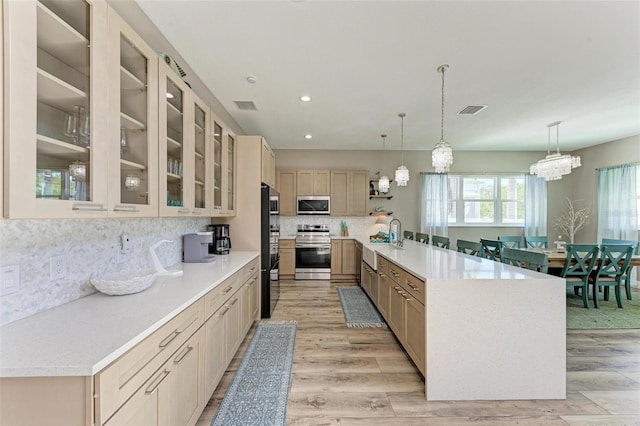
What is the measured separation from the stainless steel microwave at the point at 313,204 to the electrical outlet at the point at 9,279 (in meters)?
4.88

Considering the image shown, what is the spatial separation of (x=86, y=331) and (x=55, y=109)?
0.91 meters

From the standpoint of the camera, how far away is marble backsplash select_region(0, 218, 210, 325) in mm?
1218

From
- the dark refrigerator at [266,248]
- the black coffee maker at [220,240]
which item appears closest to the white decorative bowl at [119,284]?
the black coffee maker at [220,240]

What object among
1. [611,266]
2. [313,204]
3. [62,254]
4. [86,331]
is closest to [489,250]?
[611,266]

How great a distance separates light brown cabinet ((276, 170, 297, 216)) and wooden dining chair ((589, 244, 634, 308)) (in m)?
5.04

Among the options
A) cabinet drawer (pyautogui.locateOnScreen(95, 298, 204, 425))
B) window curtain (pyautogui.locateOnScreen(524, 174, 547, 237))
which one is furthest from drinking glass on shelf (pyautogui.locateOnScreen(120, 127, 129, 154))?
window curtain (pyautogui.locateOnScreen(524, 174, 547, 237))

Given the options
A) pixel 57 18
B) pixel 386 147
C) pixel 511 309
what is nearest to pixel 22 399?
pixel 57 18

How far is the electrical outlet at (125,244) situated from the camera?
1.91 meters

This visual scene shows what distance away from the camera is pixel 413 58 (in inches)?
104

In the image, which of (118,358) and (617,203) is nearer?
(118,358)

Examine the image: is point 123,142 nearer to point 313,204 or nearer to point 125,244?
point 125,244

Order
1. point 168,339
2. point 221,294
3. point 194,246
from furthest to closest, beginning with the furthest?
point 194,246
point 221,294
point 168,339

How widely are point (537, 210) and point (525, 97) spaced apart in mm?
3997

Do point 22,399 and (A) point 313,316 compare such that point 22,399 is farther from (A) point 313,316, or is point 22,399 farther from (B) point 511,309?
(A) point 313,316
